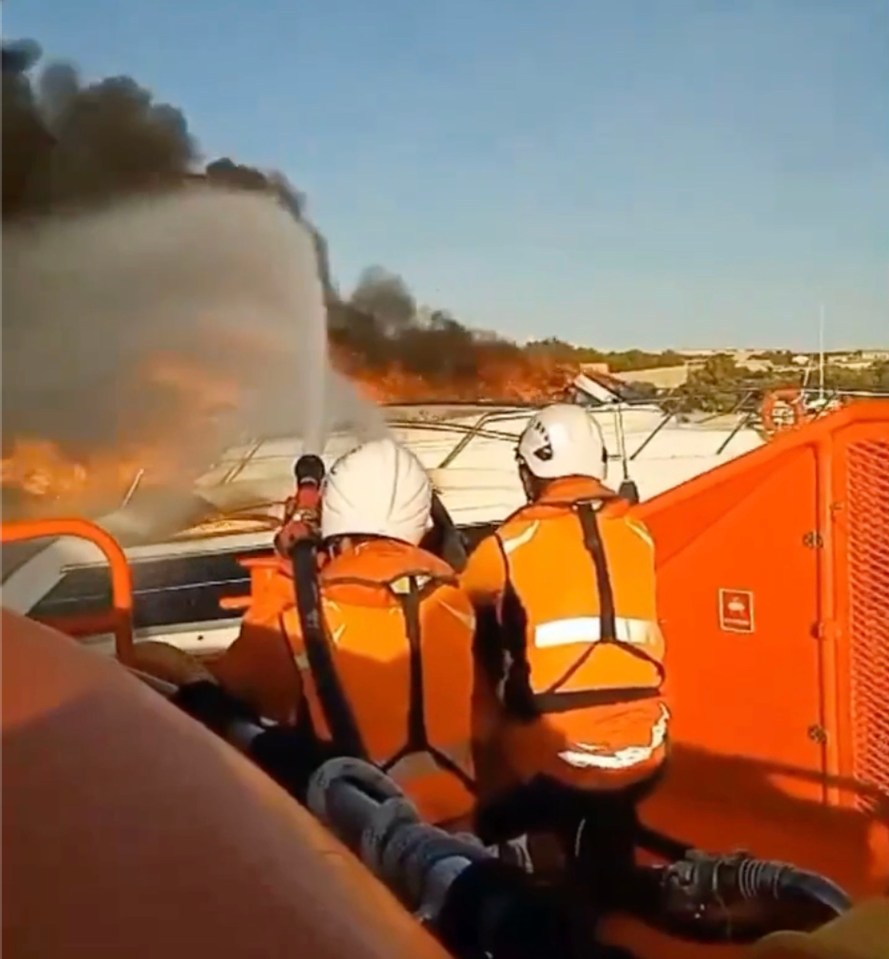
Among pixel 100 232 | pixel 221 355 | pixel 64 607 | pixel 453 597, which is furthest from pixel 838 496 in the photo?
pixel 100 232

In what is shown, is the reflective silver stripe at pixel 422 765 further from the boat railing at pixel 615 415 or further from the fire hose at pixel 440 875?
the boat railing at pixel 615 415

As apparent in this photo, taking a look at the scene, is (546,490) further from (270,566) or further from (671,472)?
(671,472)

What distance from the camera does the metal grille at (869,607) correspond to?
163cm

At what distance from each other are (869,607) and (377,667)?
0.64 metres

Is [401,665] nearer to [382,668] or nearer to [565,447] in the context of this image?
[382,668]

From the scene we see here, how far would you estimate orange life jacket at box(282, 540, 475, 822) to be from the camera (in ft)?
4.29

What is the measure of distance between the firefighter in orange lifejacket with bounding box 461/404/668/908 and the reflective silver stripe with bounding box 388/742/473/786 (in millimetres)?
125

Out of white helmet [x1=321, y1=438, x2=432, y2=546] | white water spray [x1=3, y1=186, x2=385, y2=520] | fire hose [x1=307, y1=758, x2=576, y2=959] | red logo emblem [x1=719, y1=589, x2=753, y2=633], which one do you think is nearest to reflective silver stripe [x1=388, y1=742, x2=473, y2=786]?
white helmet [x1=321, y1=438, x2=432, y2=546]

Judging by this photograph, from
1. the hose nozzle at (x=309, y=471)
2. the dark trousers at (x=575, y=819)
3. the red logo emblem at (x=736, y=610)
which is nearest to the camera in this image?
the dark trousers at (x=575, y=819)

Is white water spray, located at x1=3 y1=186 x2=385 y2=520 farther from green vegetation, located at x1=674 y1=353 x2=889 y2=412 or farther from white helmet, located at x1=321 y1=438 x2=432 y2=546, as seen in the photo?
white helmet, located at x1=321 y1=438 x2=432 y2=546

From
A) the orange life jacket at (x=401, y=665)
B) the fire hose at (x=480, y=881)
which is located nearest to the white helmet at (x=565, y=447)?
the orange life jacket at (x=401, y=665)

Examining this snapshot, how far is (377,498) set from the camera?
1.44 meters

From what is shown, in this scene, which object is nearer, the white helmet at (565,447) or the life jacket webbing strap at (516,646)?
the life jacket webbing strap at (516,646)

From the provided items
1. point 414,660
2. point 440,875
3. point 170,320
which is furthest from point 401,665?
point 170,320
